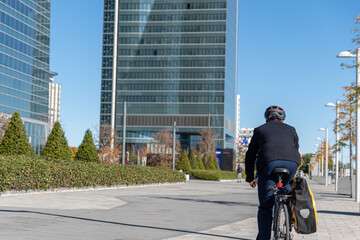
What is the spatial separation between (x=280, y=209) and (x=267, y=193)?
0.90ft

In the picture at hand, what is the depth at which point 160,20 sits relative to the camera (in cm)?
11975

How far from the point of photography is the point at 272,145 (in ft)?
18.8

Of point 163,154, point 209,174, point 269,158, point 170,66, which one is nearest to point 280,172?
point 269,158

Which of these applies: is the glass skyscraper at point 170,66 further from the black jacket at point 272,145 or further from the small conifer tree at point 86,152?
the black jacket at point 272,145

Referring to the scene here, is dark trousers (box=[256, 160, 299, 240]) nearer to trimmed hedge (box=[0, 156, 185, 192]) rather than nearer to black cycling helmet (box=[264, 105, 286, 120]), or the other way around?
black cycling helmet (box=[264, 105, 286, 120])

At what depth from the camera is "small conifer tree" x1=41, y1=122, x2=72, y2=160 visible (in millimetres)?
26125

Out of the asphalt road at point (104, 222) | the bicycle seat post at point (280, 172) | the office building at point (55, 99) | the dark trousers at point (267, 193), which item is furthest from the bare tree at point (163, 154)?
the office building at point (55, 99)

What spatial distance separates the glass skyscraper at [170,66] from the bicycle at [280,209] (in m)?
110

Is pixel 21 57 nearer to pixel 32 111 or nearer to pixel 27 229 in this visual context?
pixel 32 111

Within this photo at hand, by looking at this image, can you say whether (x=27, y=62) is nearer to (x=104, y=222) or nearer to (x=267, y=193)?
(x=104, y=222)

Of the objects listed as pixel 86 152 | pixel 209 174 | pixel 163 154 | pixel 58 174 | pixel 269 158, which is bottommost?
pixel 209 174

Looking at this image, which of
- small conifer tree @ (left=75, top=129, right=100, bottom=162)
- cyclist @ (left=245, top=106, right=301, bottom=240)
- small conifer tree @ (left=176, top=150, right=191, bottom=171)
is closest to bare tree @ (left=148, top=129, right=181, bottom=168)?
small conifer tree @ (left=176, top=150, right=191, bottom=171)

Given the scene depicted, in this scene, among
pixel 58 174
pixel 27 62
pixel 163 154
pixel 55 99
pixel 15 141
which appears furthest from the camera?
pixel 55 99

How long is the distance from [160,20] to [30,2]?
32.6m
